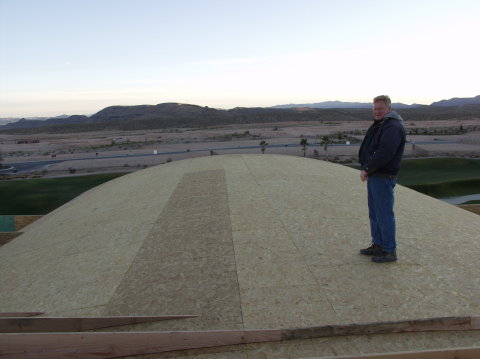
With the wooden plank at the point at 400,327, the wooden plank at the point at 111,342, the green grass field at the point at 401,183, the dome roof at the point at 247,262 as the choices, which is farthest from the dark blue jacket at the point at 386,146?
the green grass field at the point at 401,183

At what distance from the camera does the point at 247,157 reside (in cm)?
1836

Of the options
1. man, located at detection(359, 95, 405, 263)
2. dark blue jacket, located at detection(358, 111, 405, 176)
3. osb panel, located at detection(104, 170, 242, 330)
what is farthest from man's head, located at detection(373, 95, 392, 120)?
osb panel, located at detection(104, 170, 242, 330)

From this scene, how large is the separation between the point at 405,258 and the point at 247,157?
40.6 ft

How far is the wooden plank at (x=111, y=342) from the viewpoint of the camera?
433cm

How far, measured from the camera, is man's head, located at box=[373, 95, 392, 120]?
19.0 ft

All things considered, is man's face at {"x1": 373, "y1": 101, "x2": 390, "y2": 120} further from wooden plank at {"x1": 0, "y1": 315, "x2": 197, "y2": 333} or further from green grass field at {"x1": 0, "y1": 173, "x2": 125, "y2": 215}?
green grass field at {"x1": 0, "y1": 173, "x2": 125, "y2": 215}

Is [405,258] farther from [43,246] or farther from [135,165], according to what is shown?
[135,165]

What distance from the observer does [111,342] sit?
444 centimetres

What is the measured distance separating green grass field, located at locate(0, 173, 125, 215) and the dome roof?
61.3ft

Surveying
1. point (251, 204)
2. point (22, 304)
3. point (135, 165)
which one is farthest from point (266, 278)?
point (135, 165)

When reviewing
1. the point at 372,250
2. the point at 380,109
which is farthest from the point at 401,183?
the point at 380,109

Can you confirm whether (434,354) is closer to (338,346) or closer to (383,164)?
(338,346)

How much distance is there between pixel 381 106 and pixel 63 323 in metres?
5.90

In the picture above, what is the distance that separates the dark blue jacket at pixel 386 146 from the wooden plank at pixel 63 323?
394 centimetres
